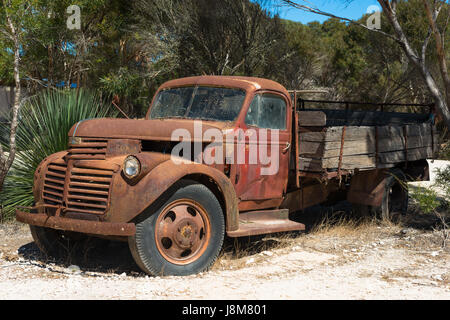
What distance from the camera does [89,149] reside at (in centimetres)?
452

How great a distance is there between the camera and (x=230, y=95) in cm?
541

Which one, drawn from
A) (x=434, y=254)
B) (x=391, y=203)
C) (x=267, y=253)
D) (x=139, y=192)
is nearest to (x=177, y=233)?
(x=139, y=192)

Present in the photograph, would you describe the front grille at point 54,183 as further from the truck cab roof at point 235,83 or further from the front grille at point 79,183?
the truck cab roof at point 235,83

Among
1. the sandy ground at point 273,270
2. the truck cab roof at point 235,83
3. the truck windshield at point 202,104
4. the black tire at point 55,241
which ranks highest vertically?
the truck cab roof at point 235,83

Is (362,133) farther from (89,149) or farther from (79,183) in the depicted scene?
(79,183)

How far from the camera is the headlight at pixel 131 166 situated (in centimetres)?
413

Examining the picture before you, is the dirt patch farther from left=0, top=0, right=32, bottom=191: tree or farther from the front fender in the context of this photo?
left=0, top=0, right=32, bottom=191: tree

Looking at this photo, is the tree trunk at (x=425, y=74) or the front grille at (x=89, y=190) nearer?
the front grille at (x=89, y=190)

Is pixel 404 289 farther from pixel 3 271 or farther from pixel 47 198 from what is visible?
pixel 3 271

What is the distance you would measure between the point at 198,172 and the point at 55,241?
1844mm

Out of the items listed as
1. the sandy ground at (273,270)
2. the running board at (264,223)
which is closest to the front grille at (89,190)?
the sandy ground at (273,270)

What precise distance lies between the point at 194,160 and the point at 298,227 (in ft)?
4.66

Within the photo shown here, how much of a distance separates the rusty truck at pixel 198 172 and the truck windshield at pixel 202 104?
0.04 feet
